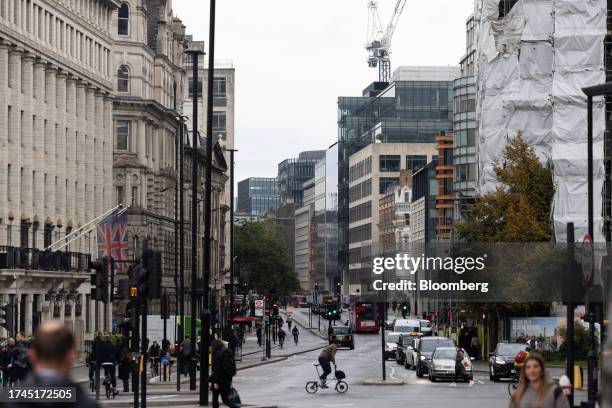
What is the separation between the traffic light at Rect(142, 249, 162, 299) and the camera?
30.1m

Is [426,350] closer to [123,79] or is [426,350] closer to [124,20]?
[123,79]

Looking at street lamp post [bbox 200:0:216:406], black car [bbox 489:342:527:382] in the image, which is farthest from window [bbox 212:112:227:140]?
street lamp post [bbox 200:0:216:406]

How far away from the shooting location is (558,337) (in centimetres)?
6794

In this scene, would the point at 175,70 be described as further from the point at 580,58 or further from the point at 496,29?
the point at 580,58

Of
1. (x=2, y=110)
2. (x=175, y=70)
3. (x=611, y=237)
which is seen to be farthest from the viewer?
(x=175, y=70)

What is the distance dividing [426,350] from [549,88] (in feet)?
92.8

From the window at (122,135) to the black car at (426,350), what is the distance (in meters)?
50.6

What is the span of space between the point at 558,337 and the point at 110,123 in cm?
3331

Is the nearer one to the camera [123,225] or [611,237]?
[123,225]

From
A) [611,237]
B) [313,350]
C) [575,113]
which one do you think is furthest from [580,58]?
[313,350]

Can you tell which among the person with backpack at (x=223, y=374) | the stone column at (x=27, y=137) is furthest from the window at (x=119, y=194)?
the person with backpack at (x=223, y=374)

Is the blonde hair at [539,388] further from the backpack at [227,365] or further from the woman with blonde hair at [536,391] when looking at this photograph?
the backpack at [227,365]

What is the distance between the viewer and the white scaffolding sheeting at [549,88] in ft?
240

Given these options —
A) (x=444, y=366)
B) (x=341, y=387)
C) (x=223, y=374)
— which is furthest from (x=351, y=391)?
(x=223, y=374)
